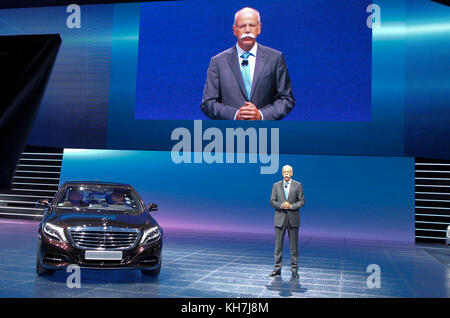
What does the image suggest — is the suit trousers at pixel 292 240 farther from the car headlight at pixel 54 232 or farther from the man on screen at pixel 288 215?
the car headlight at pixel 54 232

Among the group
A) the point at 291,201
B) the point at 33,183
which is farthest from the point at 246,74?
the point at 33,183

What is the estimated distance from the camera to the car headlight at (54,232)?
17.3 feet

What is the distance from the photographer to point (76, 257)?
521 centimetres

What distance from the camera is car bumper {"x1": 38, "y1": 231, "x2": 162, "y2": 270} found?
5.20 metres

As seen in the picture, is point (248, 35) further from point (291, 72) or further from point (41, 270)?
point (41, 270)

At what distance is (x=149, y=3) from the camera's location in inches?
519

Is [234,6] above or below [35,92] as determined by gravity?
above

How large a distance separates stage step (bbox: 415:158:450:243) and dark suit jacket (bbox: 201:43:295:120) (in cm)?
478

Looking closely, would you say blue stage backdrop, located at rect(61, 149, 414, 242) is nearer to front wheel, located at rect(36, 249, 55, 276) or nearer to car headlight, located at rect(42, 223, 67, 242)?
front wheel, located at rect(36, 249, 55, 276)

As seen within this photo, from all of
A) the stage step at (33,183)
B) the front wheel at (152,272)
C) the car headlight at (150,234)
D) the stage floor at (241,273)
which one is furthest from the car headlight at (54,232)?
the stage step at (33,183)

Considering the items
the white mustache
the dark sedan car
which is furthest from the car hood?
the white mustache
